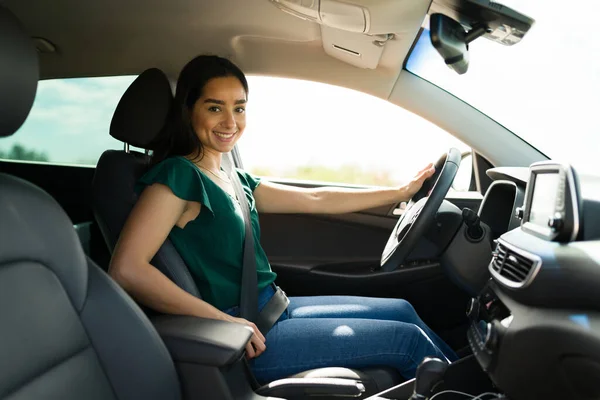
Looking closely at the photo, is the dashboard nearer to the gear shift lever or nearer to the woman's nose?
the gear shift lever

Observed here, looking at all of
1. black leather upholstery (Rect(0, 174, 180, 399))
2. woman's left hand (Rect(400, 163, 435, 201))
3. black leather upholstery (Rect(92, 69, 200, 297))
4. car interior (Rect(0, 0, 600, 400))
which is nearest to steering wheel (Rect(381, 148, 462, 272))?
car interior (Rect(0, 0, 600, 400))

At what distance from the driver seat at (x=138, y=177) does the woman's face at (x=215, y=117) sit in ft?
0.35

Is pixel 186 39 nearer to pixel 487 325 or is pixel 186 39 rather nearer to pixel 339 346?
pixel 339 346

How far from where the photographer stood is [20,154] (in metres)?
3.13

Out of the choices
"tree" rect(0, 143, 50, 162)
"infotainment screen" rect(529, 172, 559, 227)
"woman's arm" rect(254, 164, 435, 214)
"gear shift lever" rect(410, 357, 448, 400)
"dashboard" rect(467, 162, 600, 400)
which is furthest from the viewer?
"tree" rect(0, 143, 50, 162)

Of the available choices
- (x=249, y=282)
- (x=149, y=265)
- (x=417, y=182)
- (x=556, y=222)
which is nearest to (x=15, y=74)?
(x=149, y=265)

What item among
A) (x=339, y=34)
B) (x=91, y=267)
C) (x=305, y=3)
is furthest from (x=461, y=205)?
(x=91, y=267)

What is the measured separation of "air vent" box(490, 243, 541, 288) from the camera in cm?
131

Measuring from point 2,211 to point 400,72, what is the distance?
5.25 ft

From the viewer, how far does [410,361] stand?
1736mm

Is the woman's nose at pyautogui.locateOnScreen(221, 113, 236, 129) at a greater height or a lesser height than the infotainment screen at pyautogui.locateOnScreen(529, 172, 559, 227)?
lesser

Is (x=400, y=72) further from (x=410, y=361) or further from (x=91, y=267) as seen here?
(x=91, y=267)

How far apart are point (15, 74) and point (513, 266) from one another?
1.15 m

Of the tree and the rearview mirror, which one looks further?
the tree
